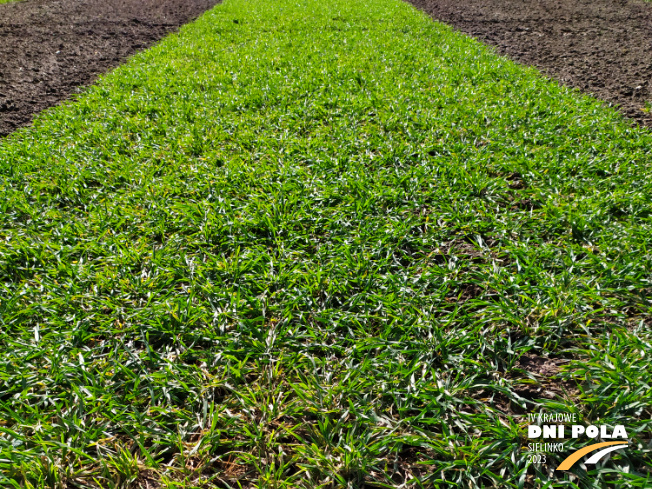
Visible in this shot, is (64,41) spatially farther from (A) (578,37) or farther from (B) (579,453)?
(A) (578,37)

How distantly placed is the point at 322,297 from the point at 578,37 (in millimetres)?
8601

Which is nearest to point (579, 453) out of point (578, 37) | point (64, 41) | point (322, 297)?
point (322, 297)

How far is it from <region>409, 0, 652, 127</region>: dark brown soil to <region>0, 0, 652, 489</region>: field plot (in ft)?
3.69

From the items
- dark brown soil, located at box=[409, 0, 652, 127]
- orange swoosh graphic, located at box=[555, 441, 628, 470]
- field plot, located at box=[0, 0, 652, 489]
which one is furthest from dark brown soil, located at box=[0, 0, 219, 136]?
dark brown soil, located at box=[409, 0, 652, 127]

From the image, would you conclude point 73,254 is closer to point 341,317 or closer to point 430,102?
point 341,317

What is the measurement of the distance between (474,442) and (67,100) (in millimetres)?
5977

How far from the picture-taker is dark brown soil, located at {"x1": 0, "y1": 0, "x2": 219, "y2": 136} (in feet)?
16.8

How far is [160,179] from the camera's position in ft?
10.5

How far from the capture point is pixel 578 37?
7.50 m

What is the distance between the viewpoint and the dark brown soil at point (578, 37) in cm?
504

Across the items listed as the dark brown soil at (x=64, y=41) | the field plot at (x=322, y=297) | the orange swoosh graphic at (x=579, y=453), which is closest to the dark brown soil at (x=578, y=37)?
the field plot at (x=322, y=297)

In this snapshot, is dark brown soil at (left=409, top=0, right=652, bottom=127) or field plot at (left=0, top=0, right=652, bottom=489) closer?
field plot at (left=0, top=0, right=652, bottom=489)

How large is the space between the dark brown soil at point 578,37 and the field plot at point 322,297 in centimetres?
112

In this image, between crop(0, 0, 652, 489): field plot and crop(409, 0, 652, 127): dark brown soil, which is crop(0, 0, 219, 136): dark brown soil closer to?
crop(0, 0, 652, 489): field plot
